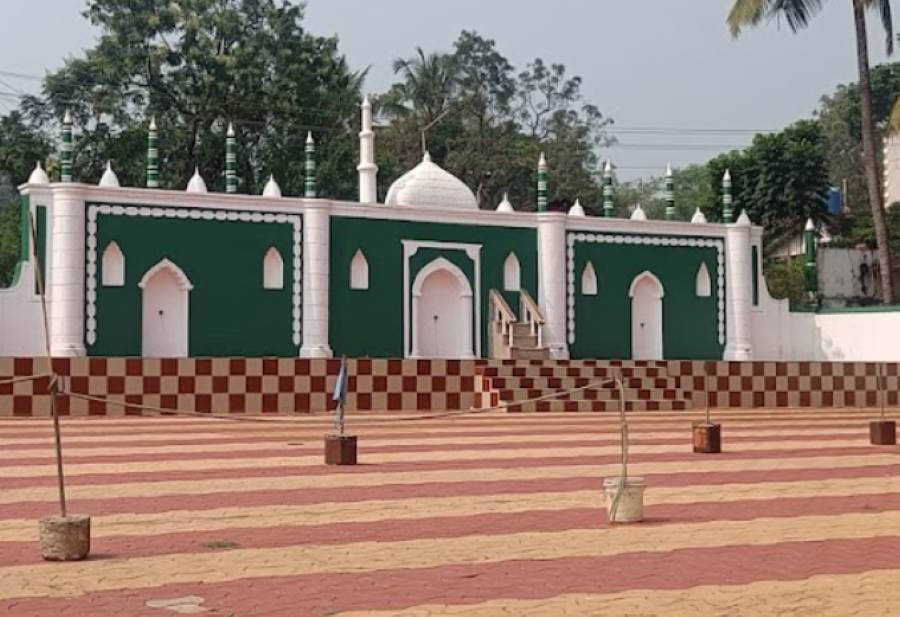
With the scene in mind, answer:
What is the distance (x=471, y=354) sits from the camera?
80.2 feet

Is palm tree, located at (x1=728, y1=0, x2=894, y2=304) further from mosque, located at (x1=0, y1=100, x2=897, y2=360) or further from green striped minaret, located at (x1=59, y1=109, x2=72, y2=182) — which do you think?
green striped minaret, located at (x1=59, y1=109, x2=72, y2=182)

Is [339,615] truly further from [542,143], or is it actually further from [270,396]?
[542,143]

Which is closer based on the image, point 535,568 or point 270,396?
point 535,568

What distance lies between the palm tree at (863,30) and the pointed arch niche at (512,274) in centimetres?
804

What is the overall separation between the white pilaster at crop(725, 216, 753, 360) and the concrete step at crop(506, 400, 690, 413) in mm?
6379

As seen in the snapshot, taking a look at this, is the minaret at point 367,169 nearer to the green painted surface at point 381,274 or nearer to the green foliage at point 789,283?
the green painted surface at point 381,274

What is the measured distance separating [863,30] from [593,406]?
45.0ft

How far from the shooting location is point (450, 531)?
21.1 feet

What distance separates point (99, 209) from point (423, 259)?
642 centimetres

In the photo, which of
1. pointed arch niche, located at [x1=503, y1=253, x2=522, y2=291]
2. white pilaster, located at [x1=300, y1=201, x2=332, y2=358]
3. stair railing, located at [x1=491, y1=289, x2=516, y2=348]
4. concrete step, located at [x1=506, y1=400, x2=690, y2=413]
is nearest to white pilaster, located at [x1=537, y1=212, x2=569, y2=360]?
pointed arch niche, located at [x1=503, y1=253, x2=522, y2=291]

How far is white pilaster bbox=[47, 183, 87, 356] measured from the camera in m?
20.7

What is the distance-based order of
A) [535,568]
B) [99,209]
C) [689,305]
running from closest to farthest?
1. [535,568]
2. [99,209]
3. [689,305]

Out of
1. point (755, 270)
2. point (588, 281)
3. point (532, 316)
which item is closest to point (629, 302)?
point (588, 281)

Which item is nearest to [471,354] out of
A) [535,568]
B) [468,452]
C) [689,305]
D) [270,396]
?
[689,305]
